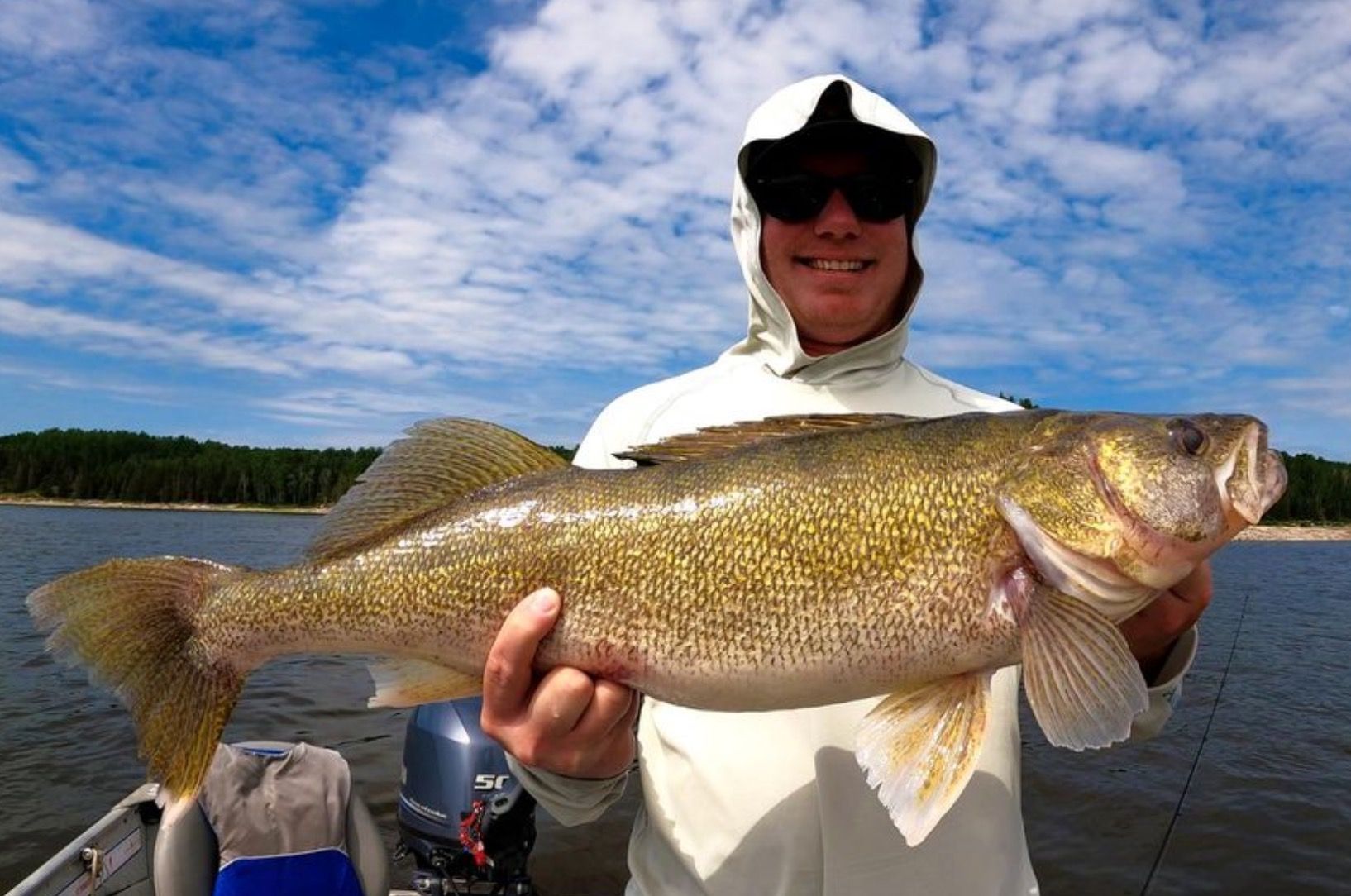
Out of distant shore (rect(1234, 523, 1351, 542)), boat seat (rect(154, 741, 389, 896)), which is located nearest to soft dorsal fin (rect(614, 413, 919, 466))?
boat seat (rect(154, 741, 389, 896))

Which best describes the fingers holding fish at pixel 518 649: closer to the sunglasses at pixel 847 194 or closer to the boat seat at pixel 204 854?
the sunglasses at pixel 847 194

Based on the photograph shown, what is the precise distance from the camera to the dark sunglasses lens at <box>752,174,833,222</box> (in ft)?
11.0

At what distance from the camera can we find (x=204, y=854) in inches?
185

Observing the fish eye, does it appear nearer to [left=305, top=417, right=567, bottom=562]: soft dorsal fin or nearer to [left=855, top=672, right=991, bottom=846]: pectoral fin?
[left=855, top=672, right=991, bottom=846]: pectoral fin

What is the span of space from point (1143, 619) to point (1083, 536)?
46 centimetres

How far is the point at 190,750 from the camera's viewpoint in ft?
9.04

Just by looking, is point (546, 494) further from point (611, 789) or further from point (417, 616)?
point (611, 789)

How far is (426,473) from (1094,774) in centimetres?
1317

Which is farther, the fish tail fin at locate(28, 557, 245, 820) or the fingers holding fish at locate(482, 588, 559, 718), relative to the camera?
the fish tail fin at locate(28, 557, 245, 820)

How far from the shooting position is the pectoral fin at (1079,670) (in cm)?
238

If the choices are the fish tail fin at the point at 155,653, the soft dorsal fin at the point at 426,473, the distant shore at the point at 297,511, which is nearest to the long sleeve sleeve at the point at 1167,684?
the soft dorsal fin at the point at 426,473

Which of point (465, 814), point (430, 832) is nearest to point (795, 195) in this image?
point (465, 814)

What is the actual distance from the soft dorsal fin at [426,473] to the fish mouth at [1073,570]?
134 centimetres

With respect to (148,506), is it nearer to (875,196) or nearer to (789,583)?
(875,196)
